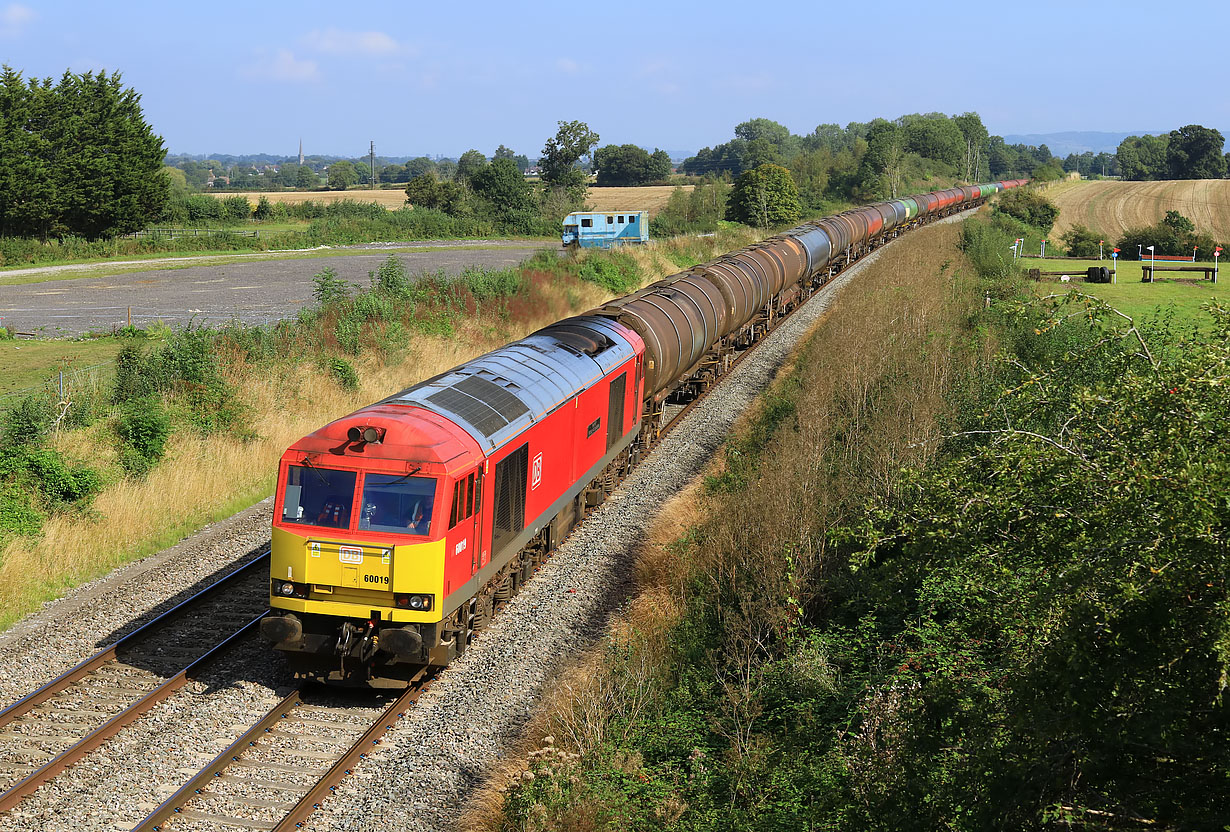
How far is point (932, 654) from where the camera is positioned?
11602mm

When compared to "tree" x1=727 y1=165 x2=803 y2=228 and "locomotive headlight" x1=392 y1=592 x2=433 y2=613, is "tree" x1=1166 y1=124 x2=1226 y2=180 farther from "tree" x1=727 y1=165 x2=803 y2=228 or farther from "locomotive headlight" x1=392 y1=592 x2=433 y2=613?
"locomotive headlight" x1=392 y1=592 x2=433 y2=613

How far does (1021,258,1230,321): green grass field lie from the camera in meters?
43.6

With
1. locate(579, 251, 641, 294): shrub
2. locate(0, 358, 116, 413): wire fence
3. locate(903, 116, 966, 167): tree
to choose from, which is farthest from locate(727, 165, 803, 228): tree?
locate(903, 116, 966, 167): tree

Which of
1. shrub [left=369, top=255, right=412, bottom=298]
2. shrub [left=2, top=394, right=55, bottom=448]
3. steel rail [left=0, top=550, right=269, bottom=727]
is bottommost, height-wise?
steel rail [left=0, top=550, right=269, bottom=727]

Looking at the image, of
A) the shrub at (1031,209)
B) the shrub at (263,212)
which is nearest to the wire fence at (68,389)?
the shrub at (263,212)

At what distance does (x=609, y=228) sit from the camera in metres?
67.2

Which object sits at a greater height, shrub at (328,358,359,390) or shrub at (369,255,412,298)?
shrub at (369,255,412,298)

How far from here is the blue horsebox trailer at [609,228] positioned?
66.8 meters

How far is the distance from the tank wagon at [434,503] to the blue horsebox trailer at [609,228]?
48382 millimetres

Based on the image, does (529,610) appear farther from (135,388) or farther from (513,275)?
(513,275)

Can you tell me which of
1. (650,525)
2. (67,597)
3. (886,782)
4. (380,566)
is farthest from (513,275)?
(886,782)

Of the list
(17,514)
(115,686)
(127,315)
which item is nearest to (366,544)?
(115,686)

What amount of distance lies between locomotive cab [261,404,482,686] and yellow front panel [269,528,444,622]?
12mm

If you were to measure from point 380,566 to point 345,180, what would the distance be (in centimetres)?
19418
